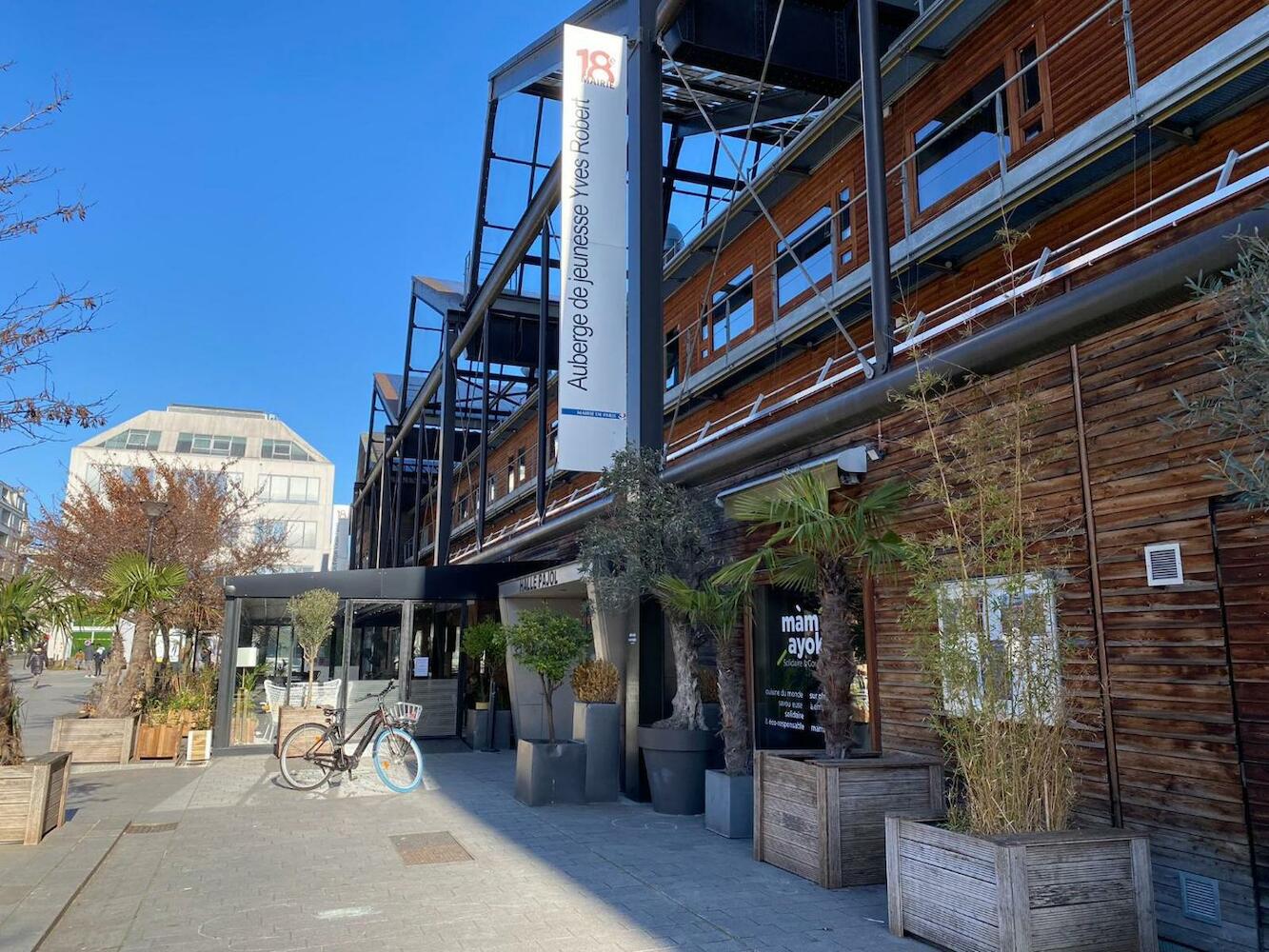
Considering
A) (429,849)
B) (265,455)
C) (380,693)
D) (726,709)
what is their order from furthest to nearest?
1. (265,455)
2. (380,693)
3. (726,709)
4. (429,849)

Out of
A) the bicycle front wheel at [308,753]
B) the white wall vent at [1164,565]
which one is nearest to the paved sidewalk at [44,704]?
the bicycle front wheel at [308,753]

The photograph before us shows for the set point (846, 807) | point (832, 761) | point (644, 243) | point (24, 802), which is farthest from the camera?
point (644, 243)

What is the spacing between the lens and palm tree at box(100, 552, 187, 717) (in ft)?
44.8

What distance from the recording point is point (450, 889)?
611 cm

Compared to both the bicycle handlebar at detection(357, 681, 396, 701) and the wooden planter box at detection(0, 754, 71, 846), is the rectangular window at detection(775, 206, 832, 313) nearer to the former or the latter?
the bicycle handlebar at detection(357, 681, 396, 701)

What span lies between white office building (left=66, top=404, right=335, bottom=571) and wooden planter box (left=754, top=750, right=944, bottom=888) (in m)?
66.8

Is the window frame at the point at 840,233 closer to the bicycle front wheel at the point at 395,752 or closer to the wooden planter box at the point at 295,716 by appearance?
the bicycle front wheel at the point at 395,752

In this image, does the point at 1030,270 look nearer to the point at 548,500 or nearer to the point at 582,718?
the point at 582,718

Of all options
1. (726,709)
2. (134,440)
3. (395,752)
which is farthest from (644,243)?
(134,440)

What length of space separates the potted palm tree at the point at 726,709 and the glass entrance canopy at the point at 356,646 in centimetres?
638

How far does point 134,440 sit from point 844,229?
72977mm

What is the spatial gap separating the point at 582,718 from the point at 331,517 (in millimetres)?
69460

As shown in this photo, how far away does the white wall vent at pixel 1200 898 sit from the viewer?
15.3 ft

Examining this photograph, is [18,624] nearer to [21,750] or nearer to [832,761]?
[21,750]
